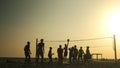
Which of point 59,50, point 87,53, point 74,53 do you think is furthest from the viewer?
point 87,53

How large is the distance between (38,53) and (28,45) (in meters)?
0.97

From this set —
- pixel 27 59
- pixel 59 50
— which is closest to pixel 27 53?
pixel 27 59

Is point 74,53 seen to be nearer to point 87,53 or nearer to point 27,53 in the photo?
point 87,53

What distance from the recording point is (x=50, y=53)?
2383cm

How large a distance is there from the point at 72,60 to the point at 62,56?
377 centimetres

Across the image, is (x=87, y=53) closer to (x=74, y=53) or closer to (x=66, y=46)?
(x=74, y=53)

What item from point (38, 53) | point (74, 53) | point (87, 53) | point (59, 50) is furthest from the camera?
point (87, 53)

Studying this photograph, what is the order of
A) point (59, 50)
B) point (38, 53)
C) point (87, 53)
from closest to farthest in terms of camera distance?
point (38, 53) → point (59, 50) → point (87, 53)

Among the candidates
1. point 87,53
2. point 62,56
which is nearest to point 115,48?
point 87,53

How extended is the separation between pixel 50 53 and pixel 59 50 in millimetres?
→ 1160

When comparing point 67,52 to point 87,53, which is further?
point 87,53

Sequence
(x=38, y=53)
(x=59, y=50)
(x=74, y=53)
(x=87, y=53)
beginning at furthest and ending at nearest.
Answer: (x=87, y=53), (x=74, y=53), (x=59, y=50), (x=38, y=53)

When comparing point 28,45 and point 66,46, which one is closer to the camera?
point 28,45

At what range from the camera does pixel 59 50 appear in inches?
905
